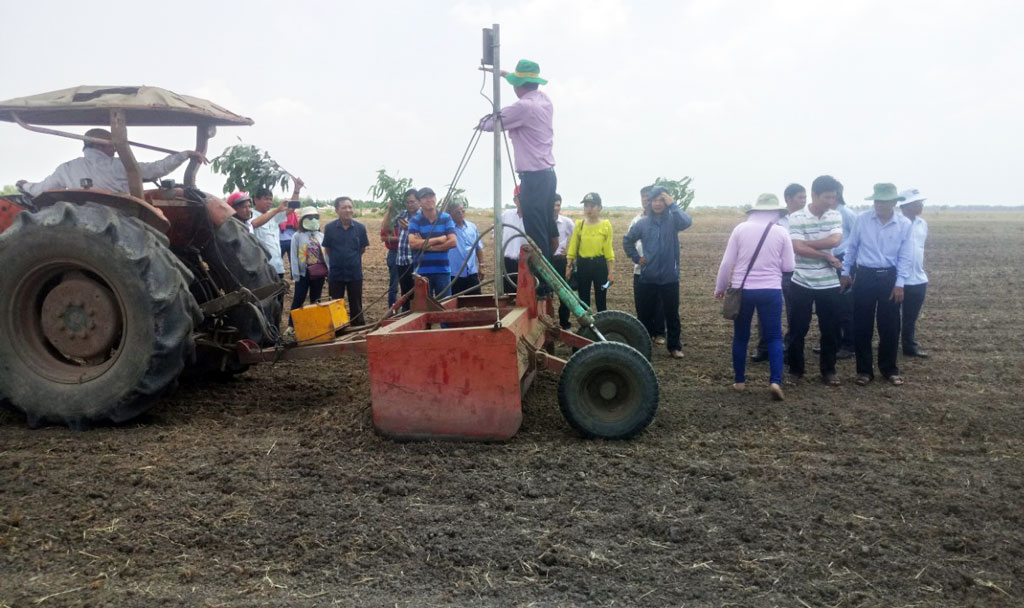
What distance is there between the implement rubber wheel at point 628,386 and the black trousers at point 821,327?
7.97 feet

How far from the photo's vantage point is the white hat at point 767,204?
20.2ft

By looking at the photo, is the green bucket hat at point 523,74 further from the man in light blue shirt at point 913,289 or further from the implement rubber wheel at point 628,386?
the man in light blue shirt at point 913,289

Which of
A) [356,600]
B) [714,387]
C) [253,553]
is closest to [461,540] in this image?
[356,600]

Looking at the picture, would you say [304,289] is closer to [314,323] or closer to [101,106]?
[314,323]

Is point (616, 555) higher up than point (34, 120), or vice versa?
point (34, 120)

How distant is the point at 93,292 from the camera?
509 centimetres

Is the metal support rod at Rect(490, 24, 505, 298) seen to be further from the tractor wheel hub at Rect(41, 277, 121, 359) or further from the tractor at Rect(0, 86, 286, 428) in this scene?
the tractor wheel hub at Rect(41, 277, 121, 359)

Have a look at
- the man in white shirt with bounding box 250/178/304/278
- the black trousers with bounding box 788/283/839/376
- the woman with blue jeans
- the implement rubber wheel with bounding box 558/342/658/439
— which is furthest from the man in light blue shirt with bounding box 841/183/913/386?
the man in white shirt with bounding box 250/178/304/278

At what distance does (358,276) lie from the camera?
8508 mm

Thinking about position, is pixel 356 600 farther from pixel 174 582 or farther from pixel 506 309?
pixel 506 309

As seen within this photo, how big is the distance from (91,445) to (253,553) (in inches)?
77.5

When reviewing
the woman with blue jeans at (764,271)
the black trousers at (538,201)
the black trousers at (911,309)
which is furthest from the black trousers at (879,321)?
the black trousers at (538,201)

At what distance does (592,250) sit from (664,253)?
3.05 feet

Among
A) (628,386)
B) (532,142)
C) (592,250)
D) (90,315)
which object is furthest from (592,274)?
(90,315)
